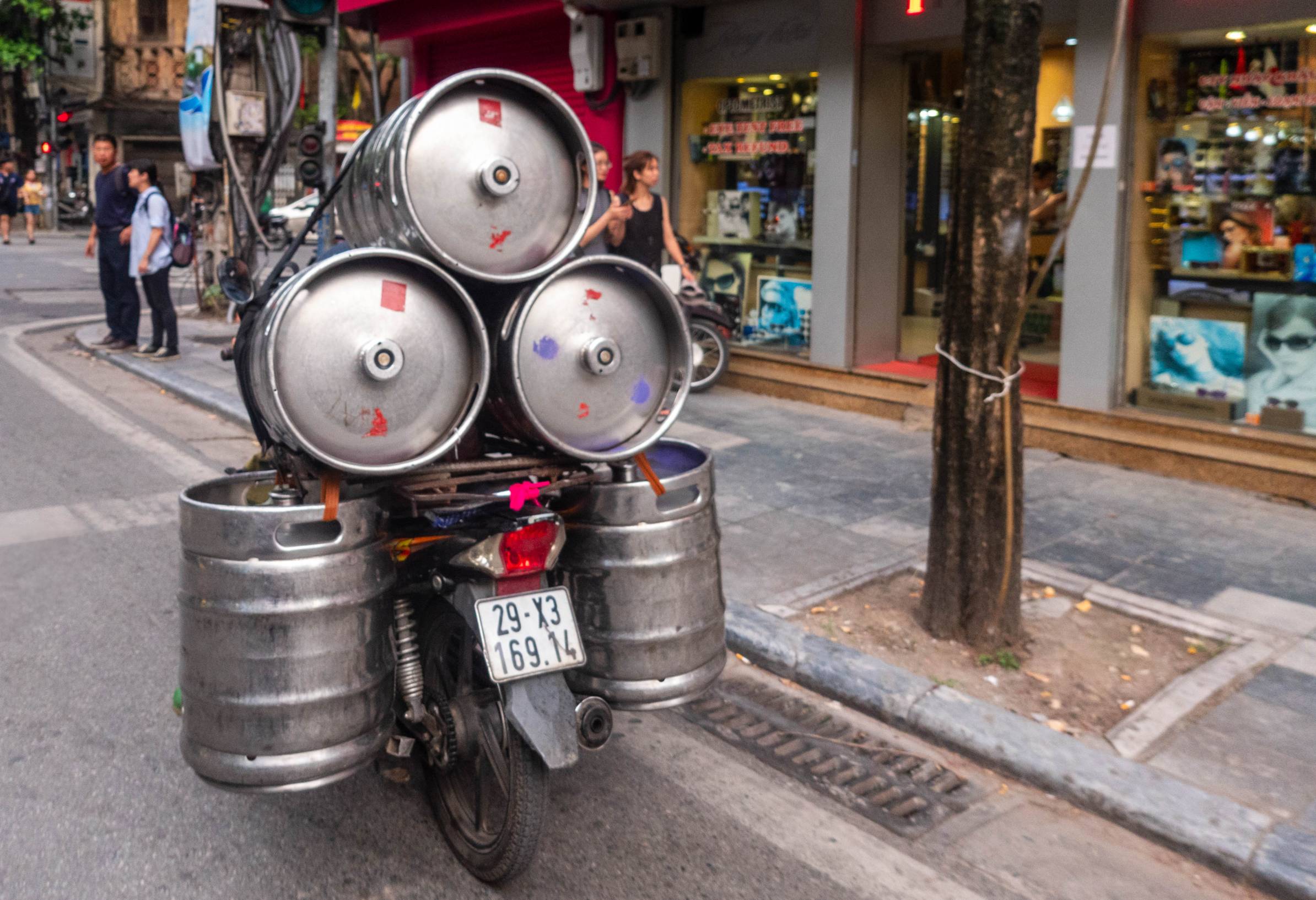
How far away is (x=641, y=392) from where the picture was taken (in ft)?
12.0

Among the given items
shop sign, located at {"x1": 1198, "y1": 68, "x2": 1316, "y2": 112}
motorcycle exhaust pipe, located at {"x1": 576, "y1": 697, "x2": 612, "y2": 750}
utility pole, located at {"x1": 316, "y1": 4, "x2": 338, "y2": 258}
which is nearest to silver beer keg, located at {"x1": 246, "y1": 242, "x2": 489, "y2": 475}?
motorcycle exhaust pipe, located at {"x1": 576, "y1": 697, "x2": 612, "y2": 750}

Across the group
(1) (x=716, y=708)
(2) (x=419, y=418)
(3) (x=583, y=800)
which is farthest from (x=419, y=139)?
(1) (x=716, y=708)

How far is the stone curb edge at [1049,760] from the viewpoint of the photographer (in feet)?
12.0

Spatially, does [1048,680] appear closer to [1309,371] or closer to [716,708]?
[716,708]

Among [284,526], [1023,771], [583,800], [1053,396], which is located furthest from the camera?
[1053,396]

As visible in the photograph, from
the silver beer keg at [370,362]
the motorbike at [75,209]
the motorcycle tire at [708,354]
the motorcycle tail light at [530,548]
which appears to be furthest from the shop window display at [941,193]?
the motorbike at [75,209]

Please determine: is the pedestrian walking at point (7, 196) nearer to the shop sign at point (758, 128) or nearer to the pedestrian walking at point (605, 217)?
the shop sign at point (758, 128)

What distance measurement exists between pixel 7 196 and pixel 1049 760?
31748 millimetres

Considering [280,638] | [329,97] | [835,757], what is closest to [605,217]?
[329,97]

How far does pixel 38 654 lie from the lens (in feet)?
16.8

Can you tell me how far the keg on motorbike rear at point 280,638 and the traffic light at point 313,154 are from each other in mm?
6714

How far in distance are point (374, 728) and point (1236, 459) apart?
19.4ft

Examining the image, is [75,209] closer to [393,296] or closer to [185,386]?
[185,386]

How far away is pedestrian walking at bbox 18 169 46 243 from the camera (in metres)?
30.7
